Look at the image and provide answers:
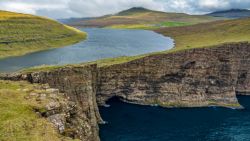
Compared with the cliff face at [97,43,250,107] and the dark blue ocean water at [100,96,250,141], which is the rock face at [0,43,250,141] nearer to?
the cliff face at [97,43,250,107]

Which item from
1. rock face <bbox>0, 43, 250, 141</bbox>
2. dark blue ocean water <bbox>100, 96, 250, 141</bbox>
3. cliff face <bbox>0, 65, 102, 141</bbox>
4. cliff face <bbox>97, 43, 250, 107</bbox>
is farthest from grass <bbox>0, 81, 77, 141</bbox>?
cliff face <bbox>97, 43, 250, 107</bbox>

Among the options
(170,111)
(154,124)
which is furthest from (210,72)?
(154,124)

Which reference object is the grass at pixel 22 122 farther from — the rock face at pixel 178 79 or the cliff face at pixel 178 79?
the cliff face at pixel 178 79

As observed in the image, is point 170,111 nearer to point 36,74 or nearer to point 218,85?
point 218,85

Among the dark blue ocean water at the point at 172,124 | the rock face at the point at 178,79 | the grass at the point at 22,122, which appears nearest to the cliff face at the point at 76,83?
the dark blue ocean water at the point at 172,124

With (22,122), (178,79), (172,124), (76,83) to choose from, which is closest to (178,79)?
(178,79)

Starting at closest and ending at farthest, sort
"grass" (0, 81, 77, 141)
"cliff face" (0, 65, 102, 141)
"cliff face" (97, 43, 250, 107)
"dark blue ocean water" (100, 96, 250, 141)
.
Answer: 1. "grass" (0, 81, 77, 141)
2. "dark blue ocean water" (100, 96, 250, 141)
3. "cliff face" (0, 65, 102, 141)
4. "cliff face" (97, 43, 250, 107)
